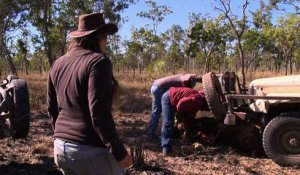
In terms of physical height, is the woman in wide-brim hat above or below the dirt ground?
above

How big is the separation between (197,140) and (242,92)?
3.89 feet

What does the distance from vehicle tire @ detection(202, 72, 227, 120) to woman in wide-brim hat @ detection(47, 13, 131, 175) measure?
12.6 ft

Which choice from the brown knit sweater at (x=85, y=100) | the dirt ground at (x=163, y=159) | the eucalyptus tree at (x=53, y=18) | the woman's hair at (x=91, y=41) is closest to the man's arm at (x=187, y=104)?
the dirt ground at (x=163, y=159)

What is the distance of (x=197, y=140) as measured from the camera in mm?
7441

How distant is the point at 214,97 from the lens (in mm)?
6684

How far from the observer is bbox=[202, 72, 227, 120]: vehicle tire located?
670cm

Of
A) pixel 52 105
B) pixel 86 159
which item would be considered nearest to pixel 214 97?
pixel 52 105

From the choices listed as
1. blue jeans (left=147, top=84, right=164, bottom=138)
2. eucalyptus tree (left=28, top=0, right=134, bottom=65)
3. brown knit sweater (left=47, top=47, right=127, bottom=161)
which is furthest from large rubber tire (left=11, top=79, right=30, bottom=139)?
eucalyptus tree (left=28, top=0, right=134, bottom=65)

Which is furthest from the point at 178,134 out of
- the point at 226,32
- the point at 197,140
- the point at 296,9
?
the point at 226,32

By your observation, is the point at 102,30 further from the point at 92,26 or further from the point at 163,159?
the point at 163,159

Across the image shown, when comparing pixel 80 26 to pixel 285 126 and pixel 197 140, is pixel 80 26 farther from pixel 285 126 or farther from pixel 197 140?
pixel 197 140

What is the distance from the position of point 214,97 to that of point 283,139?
106 centimetres

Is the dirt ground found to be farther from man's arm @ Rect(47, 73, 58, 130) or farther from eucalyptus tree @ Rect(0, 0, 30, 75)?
eucalyptus tree @ Rect(0, 0, 30, 75)

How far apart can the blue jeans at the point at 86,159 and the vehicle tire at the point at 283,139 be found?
12.5 feet
